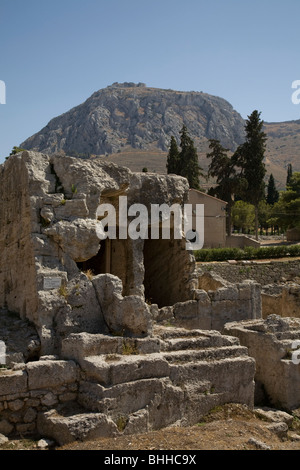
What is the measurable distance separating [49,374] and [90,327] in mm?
1960

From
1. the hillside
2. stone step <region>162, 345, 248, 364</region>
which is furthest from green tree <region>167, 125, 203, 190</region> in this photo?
the hillside

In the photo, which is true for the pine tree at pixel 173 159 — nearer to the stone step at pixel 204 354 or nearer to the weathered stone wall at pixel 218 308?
the weathered stone wall at pixel 218 308

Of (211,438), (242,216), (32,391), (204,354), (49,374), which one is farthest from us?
(242,216)

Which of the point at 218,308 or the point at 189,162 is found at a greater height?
the point at 189,162

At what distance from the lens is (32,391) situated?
7.04 metres

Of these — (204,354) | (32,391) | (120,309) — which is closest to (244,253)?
(120,309)

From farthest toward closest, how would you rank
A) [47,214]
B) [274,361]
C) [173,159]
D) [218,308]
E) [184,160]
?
[173,159] → [184,160] → [218,308] → [47,214] → [274,361]

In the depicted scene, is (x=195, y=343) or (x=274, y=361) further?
(x=274, y=361)

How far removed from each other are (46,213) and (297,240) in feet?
116

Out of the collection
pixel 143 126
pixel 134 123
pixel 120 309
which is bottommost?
pixel 120 309

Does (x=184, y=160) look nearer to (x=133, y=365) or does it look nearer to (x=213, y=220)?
(x=213, y=220)
